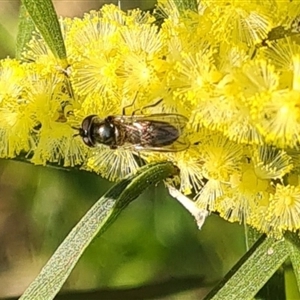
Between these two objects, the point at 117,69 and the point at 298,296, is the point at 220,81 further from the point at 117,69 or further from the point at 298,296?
the point at 298,296

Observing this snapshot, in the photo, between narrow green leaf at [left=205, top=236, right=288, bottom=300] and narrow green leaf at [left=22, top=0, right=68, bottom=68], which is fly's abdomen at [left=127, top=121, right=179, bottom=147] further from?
narrow green leaf at [left=205, top=236, right=288, bottom=300]

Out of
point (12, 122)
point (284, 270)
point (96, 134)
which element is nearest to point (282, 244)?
point (284, 270)

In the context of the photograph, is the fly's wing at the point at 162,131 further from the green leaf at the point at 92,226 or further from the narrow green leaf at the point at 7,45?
the narrow green leaf at the point at 7,45

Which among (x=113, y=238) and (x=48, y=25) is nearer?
(x=48, y=25)

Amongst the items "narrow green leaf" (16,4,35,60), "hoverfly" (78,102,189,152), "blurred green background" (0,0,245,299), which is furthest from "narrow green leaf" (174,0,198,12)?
"blurred green background" (0,0,245,299)

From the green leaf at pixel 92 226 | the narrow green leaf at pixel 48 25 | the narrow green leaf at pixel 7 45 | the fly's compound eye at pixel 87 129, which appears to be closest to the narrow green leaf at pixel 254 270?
the green leaf at pixel 92 226

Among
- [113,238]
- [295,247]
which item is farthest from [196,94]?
[113,238]

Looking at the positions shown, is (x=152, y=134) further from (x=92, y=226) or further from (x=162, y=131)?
(x=92, y=226)
